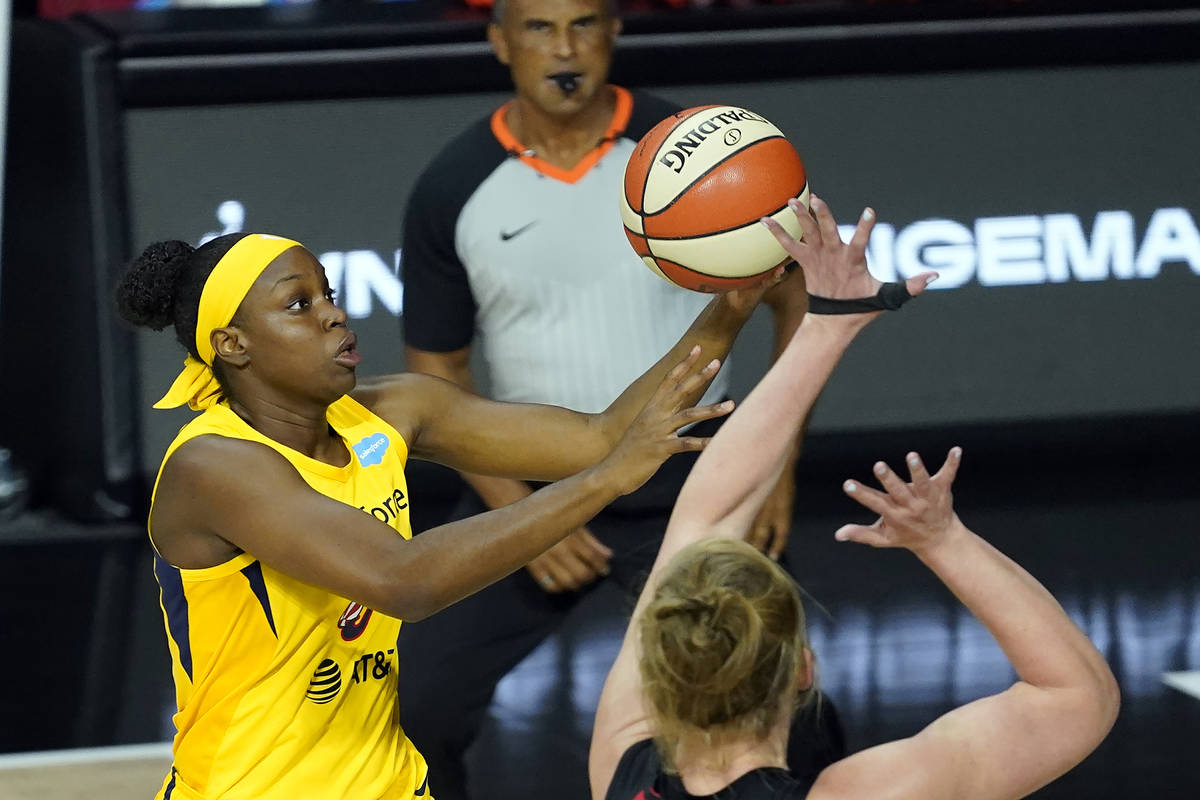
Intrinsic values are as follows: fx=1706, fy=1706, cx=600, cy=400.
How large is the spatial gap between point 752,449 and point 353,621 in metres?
0.81

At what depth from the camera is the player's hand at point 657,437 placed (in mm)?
2465

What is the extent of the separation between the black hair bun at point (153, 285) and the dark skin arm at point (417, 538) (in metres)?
0.32

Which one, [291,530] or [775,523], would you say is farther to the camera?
[775,523]

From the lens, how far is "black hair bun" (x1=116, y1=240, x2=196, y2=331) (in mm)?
2688

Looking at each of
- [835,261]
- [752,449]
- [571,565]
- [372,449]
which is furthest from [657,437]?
[571,565]

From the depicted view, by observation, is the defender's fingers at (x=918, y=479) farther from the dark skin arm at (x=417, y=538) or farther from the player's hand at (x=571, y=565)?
the player's hand at (x=571, y=565)

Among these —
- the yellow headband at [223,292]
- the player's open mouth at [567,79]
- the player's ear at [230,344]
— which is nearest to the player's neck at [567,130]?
the player's open mouth at [567,79]

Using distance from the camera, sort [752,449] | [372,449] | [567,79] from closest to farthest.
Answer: [752,449]
[372,449]
[567,79]

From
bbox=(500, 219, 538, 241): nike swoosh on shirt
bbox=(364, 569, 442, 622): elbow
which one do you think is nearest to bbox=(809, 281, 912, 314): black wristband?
bbox=(364, 569, 442, 622): elbow

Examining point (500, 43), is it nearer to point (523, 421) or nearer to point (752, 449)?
point (523, 421)

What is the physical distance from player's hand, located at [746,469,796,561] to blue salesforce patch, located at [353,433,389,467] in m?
1.15

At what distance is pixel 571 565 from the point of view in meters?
3.74

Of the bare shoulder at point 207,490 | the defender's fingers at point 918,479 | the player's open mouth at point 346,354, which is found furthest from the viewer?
the player's open mouth at point 346,354

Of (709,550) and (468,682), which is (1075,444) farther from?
(709,550)
